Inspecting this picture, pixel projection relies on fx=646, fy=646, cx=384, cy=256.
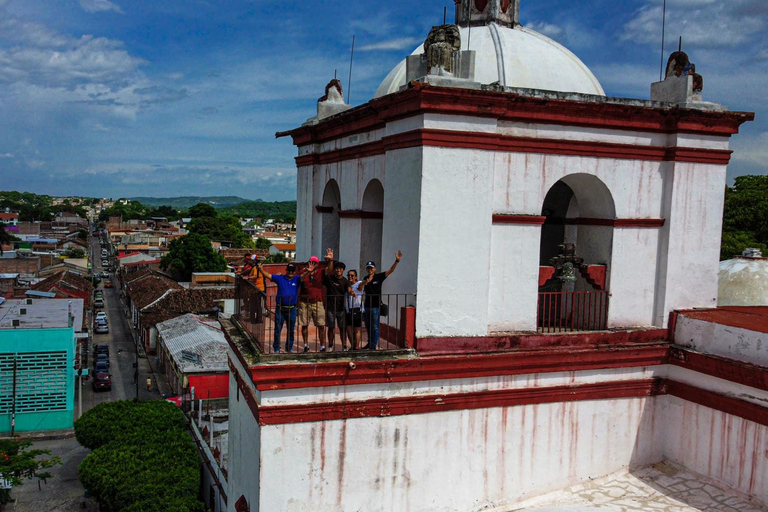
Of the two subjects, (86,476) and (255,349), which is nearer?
(255,349)

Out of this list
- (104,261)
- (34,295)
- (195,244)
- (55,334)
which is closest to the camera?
(55,334)

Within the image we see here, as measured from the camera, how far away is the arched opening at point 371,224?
392 inches

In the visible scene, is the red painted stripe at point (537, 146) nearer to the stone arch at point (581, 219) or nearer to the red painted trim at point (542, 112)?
the red painted trim at point (542, 112)

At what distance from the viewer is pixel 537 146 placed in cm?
811

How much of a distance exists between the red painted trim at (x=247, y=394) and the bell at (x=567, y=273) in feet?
14.4

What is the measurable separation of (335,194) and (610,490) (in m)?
6.63

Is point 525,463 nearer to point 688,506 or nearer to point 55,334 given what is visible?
point 688,506

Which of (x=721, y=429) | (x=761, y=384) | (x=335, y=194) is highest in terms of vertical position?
(x=335, y=194)

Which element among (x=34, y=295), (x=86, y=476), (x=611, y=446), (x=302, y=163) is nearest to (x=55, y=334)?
(x=86, y=476)

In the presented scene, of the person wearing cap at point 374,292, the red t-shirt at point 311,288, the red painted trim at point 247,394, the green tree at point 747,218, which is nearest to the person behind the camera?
the red painted trim at point 247,394

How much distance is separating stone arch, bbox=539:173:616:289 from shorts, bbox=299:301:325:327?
Result: 3752 mm

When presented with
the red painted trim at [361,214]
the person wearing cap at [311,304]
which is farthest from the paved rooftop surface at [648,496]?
the red painted trim at [361,214]

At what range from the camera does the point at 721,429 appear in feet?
26.7

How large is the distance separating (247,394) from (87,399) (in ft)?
90.3
